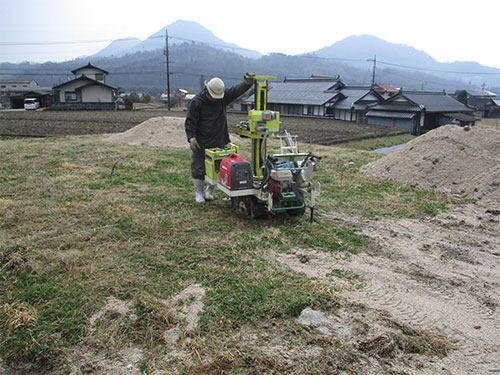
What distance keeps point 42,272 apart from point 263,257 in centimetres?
242

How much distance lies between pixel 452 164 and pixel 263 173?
16.8 feet

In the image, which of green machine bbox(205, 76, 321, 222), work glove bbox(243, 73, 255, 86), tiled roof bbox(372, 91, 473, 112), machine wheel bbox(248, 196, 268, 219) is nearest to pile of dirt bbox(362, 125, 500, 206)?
green machine bbox(205, 76, 321, 222)

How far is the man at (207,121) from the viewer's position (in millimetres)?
5961

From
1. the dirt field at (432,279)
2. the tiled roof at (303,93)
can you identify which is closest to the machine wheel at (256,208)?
the dirt field at (432,279)

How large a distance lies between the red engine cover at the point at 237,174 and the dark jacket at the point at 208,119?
36.3 inches

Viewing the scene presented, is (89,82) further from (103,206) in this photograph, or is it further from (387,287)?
(387,287)

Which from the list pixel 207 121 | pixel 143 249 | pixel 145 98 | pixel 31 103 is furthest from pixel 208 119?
pixel 145 98

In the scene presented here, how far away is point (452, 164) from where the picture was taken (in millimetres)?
8523

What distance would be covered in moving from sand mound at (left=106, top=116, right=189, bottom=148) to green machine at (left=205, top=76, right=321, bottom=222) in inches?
335

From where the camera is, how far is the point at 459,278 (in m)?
4.26

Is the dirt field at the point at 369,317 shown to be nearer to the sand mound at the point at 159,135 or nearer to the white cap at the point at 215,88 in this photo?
the white cap at the point at 215,88

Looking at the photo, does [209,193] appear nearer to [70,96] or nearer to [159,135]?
[159,135]

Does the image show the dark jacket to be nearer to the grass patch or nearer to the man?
the man

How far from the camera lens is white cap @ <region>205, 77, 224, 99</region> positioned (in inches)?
228
